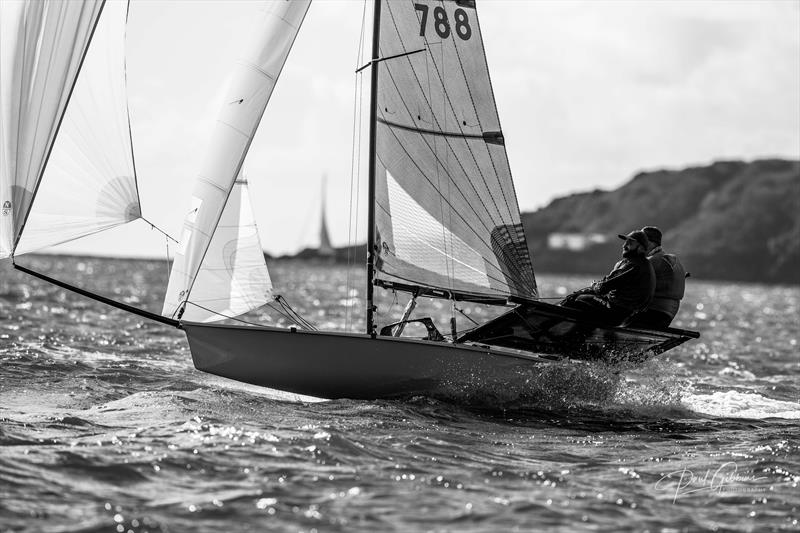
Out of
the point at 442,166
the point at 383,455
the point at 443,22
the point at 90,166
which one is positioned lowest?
the point at 383,455

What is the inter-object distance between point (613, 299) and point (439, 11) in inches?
144

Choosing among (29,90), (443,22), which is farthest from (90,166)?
(443,22)

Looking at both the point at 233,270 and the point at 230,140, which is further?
the point at 233,270

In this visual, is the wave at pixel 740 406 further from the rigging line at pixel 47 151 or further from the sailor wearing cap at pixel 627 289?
the rigging line at pixel 47 151

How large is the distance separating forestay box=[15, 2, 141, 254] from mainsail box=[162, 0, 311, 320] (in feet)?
2.60

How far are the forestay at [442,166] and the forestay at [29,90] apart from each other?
328cm

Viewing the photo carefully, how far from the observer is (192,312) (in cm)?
1050

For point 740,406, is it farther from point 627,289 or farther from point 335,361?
point 335,361

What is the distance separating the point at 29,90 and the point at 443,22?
4450 millimetres

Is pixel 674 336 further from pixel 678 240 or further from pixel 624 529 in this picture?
pixel 678 240

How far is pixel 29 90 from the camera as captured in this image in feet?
30.8

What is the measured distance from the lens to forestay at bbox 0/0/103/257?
369 inches

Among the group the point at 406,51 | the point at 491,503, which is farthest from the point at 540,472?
the point at 406,51

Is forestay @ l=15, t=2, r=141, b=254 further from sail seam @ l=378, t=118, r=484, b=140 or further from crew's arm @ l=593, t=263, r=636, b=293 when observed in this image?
crew's arm @ l=593, t=263, r=636, b=293
